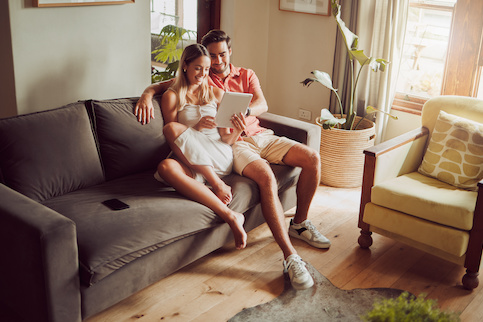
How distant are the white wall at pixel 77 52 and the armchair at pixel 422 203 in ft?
5.60

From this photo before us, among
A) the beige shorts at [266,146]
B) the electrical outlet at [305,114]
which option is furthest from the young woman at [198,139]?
the electrical outlet at [305,114]

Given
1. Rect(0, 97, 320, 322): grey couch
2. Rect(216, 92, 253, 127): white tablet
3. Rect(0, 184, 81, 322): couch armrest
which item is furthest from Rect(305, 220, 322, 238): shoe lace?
Rect(0, 184, 81, 322): couch armrest

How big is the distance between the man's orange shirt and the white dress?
0.95 feet

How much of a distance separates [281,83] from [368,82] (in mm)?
979

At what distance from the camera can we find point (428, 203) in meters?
2.79

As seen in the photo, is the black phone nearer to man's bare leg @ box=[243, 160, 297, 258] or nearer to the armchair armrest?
man's bare leg @ box=[243, 160, 297, 258]

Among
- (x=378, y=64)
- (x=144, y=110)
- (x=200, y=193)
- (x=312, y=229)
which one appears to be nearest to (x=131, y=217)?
(x=200, y=193)

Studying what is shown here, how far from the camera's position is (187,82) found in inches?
121

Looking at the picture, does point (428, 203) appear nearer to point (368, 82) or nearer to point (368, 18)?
point (368, 82)

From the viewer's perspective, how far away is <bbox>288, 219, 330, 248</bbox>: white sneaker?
10.3 feet

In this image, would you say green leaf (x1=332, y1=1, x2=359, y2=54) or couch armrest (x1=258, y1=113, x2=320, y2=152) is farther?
green leaf (x1=332, y1=1, x2=359, y2=54)

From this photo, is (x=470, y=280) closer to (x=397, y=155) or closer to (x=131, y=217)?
(x=397, y=155)

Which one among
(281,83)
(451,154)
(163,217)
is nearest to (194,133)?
(163,217)

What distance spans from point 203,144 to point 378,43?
1.88 m
